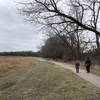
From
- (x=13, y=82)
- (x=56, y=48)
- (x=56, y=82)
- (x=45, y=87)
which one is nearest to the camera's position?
(x=45, y=87)

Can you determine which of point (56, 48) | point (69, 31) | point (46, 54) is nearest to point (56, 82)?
point (69, 31)

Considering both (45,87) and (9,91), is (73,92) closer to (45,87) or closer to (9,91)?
(45,87)

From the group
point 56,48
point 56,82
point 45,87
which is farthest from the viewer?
point 56,48

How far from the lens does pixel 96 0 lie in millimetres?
21312

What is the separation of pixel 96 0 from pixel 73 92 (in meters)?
7.41

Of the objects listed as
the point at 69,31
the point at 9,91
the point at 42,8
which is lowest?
the point at 9,91

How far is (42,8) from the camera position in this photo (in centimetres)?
1584

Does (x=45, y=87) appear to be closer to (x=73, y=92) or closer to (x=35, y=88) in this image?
(x=35, y=88)

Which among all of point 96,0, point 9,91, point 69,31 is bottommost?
point 9,91

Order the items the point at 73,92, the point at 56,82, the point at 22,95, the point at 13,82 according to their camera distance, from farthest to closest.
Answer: the point at 13,82, the point at 56,82, the point at 22,95, the point at 73,92

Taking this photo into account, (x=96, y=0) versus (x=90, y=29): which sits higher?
(x=96, y=0)

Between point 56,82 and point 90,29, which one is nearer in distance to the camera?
point 90,29

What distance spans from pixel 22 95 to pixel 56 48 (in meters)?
78.8

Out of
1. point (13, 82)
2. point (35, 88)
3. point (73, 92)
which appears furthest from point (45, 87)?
point (13, 82)
